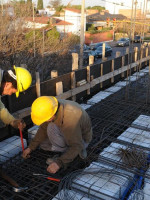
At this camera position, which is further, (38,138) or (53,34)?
(53,34)

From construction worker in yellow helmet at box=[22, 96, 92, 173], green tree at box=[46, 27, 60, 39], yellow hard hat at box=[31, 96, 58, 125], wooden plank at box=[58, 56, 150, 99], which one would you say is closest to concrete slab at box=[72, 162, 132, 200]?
construction worker in yellow helmet at box=[22, 96, 92, 173]

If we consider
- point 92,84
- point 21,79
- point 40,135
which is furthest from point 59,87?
point 21,79

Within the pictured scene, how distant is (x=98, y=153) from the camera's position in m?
4.35

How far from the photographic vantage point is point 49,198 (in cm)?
319

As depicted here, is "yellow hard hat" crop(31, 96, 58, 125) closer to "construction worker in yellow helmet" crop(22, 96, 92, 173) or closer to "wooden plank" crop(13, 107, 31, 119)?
"construction worker in yellow helmet" crop(22, 96, 92, 173)

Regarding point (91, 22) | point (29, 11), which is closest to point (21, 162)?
point (29, 11)

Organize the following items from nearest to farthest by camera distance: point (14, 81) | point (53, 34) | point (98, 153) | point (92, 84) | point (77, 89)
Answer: point (14, 81) → point (98, 153) → point (77, 89) → point (92, 84) → point (53, 34)

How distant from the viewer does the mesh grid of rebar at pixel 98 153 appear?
3.36 metres

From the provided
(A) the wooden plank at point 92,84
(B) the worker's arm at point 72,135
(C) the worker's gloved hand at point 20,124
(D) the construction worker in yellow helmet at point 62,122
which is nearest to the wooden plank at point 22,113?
(A) the wooden plank at point 92,84

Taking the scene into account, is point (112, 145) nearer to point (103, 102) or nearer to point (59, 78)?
point (103, 102)

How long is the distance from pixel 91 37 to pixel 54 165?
35.9 m

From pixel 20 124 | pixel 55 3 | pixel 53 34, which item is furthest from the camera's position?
pixel 55 3

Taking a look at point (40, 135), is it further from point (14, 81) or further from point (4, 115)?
point (14, 81)

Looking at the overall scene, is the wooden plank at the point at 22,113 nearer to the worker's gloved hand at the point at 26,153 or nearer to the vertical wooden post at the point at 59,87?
the vertical wooden post at the point at 59,87
